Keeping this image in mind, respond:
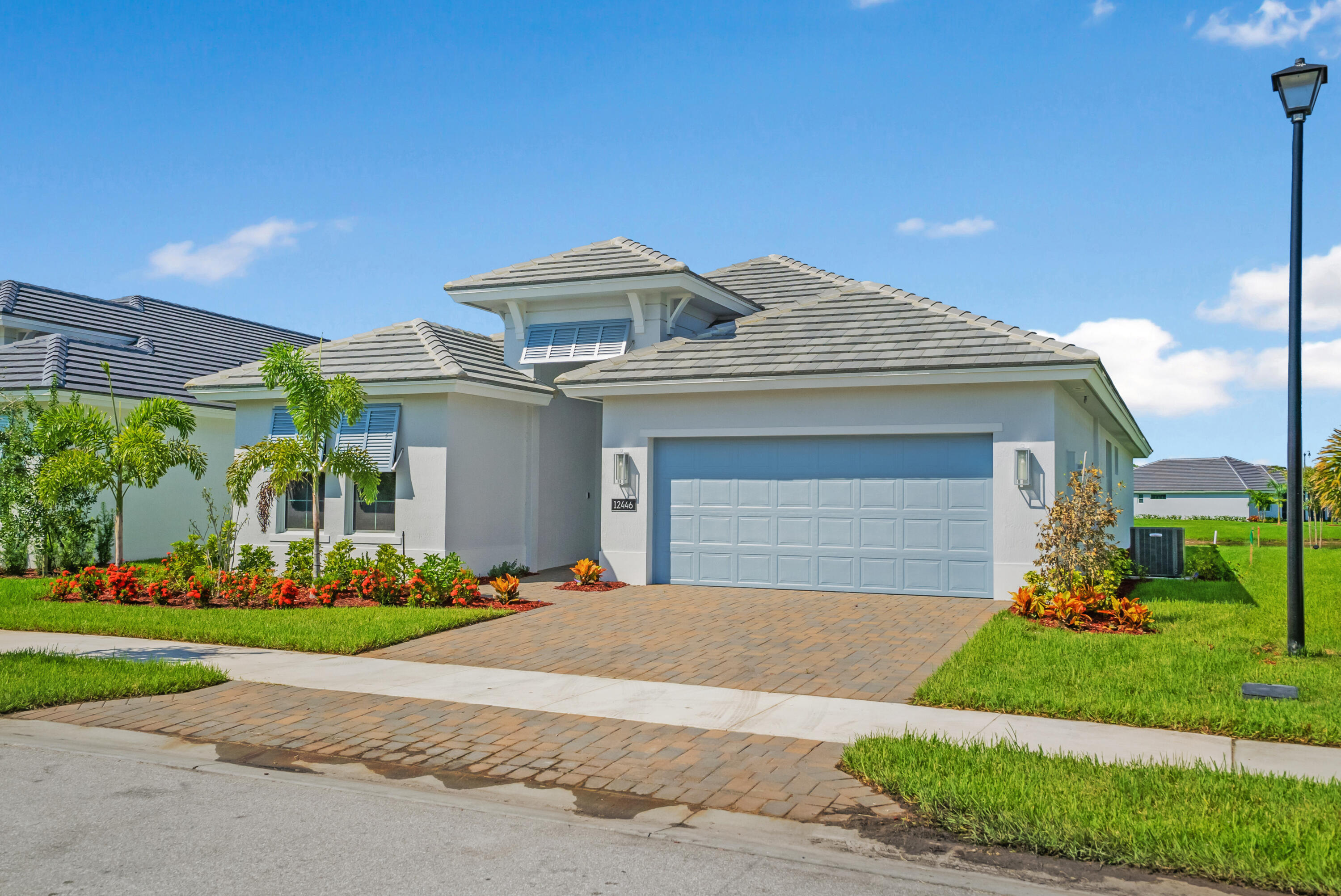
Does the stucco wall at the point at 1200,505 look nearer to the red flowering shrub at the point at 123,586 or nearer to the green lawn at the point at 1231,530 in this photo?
the green lawn at the point at 1231,530

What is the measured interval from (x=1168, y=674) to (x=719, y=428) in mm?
8503

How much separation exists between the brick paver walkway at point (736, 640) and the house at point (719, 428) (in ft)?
3.60

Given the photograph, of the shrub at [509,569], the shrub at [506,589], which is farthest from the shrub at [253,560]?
the shrub at [506,589]

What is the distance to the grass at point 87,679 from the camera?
823 centimetres

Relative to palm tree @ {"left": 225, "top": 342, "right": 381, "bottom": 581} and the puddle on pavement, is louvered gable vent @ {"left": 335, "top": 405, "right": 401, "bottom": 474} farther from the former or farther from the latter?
the puddle on pavement

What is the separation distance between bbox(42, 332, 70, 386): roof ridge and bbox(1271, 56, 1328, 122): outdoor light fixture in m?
20.1

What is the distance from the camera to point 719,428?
1596 cm

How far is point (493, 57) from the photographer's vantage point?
50.8ft

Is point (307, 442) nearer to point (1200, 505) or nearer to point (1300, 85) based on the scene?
point (1300, 85)

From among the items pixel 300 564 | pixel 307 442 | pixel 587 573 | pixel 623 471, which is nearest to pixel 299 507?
pixel 300 564

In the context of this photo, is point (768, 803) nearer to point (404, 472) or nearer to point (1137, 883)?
point (1137, 883)

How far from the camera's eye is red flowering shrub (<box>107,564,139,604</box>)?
14.4 metres

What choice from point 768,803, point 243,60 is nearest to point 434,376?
point 243,60

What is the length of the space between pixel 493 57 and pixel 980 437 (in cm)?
967
